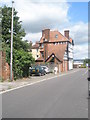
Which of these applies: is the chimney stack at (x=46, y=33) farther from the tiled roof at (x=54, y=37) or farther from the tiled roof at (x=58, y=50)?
the tiled roof at (x=58, y=50)

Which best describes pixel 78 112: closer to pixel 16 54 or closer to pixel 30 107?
pixel 30 107

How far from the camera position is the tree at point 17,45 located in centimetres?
2270

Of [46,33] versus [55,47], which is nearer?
[55,47]

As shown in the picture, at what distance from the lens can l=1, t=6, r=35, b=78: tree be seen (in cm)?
2270

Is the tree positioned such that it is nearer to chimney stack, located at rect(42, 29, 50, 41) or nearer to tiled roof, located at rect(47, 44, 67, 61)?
tiled roof, located at rect(47, 44, 67, 61)

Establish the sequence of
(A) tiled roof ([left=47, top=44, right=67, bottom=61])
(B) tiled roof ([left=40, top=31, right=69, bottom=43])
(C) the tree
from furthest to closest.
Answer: (B) tiled roof ([left=40, top=31, right=69, bottom=43]), (A) tiled roof ([left=47, top=44, right=67, bottom=61]), (C) the tree

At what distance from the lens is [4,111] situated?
7.55 m

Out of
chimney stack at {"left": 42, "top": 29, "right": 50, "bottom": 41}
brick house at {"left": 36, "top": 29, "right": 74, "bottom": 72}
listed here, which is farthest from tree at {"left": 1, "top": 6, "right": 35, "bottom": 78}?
chimney stack at {"left": 42, "top": 29, "right": 50, "bottom": 41}

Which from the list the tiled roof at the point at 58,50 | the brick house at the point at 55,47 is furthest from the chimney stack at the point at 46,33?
the tiled roof at the point at 58,50

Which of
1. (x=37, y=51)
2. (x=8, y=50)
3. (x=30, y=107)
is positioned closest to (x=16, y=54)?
(x=8, y=50)

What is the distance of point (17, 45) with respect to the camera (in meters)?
29.9

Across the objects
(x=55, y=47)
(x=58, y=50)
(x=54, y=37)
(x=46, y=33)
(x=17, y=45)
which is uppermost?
(x=46, y=33)

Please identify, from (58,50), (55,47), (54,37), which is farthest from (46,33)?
(58,50)

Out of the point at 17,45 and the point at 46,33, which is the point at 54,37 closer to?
the point at 46,33
